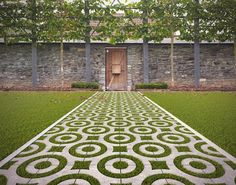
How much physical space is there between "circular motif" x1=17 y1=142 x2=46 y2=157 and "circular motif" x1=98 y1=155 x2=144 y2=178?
988 millimetres

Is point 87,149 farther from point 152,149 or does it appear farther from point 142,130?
point 142,130

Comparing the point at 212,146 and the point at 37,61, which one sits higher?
the point at 37,61

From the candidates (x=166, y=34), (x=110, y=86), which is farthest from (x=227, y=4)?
(x=110, y=86)

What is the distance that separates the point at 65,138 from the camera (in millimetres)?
3635

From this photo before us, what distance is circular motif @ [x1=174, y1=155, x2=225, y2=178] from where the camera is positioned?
2369mm

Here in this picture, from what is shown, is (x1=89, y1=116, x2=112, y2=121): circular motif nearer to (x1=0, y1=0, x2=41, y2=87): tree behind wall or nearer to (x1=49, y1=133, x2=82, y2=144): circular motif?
(x1=49, y1=133, x2=82, y2=144): circular motif

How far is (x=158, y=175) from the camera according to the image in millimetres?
2322

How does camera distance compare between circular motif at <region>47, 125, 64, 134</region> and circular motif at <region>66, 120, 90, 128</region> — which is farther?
circular motif at <region>66, 120, 90, 128</region>

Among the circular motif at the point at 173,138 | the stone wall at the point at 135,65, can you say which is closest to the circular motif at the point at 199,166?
the circular motif at the point at 173,138

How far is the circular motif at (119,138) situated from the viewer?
3.45 meters

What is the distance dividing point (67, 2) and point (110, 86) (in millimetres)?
6921

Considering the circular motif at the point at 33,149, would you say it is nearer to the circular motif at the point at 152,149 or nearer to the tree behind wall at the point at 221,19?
the circular motif at the point at 152,149

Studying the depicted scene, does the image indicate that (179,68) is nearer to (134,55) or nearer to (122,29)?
(134,55)

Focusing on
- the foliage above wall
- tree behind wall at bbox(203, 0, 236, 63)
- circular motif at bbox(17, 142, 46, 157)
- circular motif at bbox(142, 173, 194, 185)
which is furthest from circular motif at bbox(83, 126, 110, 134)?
tree behind wall at bbox(203, 0, 236, 63)
